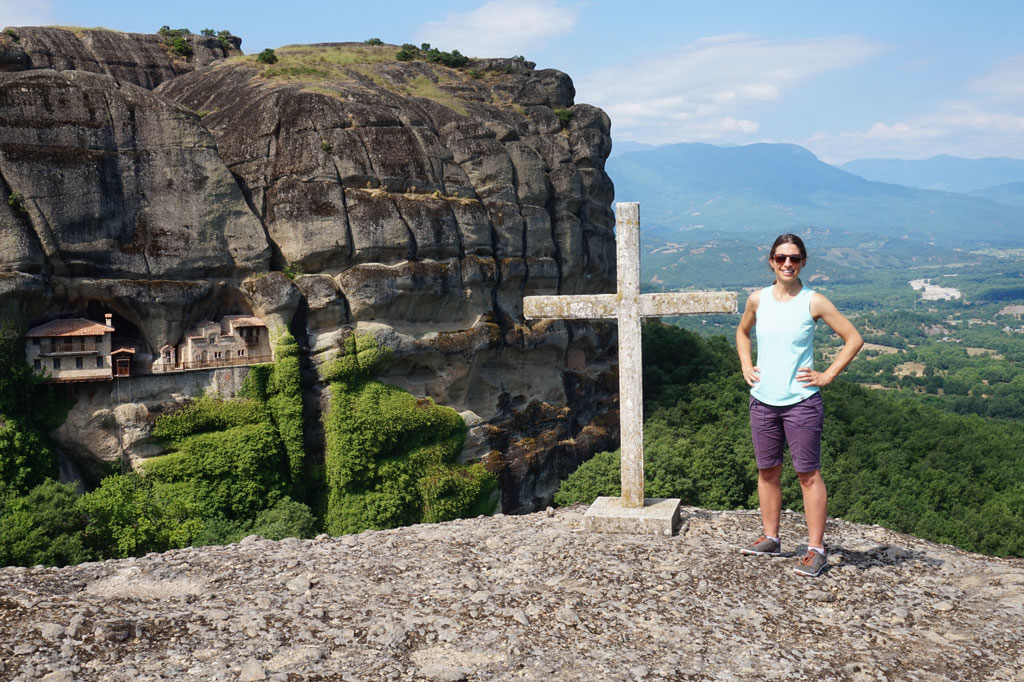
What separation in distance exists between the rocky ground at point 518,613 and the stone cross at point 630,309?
1.41 meters

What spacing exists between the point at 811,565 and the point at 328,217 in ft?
79.5

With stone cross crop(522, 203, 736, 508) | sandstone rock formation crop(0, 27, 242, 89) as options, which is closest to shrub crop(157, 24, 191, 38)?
sandstone rock formation crop(0, 27, 242, 89)

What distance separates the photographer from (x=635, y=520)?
1098 centimetres

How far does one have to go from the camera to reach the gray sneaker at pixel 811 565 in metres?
9.44

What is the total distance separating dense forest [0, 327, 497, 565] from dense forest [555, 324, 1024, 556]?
18.4 ft

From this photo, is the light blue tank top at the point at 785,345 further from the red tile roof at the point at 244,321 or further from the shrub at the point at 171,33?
the shrub at the point at 171,33

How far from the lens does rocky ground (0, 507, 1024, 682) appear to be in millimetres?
7660

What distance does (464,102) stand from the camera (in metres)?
40.0

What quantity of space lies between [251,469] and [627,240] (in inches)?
815

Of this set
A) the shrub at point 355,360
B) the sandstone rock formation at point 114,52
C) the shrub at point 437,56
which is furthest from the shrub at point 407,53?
the shrub at point 355,360

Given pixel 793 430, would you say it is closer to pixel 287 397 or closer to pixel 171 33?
pixel 287 397

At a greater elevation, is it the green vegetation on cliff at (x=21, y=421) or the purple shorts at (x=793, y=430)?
the purple shorts at (x=793, y=430)

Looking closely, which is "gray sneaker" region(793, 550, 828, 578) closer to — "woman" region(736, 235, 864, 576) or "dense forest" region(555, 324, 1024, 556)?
"woman" region(736, 235, 864, 576)

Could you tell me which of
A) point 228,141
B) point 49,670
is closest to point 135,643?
point 49,670
